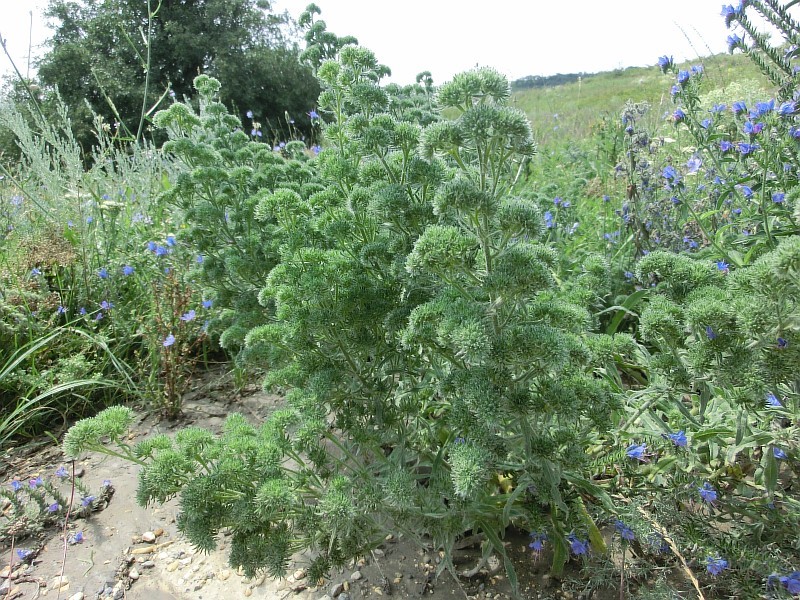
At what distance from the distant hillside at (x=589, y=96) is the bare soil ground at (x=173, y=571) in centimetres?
561

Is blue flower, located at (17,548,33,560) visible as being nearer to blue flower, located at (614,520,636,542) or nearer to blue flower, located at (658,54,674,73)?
blue flower, located at (614,520,636,542)

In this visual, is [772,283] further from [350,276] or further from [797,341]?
[350,276]

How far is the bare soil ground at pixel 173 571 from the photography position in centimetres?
177

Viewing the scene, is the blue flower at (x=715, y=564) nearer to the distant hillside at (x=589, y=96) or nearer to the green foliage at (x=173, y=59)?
the distant hillside at (x=589, y=96)

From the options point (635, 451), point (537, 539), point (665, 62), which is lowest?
point (537, 539)

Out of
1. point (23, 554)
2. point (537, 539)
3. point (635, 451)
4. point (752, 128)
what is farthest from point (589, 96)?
point (23, 554)

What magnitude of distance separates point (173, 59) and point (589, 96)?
16299mm

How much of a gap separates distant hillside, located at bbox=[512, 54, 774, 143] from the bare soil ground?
5.61 meters

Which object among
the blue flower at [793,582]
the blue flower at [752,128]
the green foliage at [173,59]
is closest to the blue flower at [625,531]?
the blue flower at [793,582]

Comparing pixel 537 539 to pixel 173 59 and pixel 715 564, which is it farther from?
pixel 173 59

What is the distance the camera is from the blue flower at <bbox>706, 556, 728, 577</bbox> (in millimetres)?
1383

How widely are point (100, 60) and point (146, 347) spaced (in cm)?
2237

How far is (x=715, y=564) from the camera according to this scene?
139 centimetres

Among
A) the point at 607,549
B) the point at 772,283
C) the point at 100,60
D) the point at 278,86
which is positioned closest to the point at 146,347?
the point at 607,549
